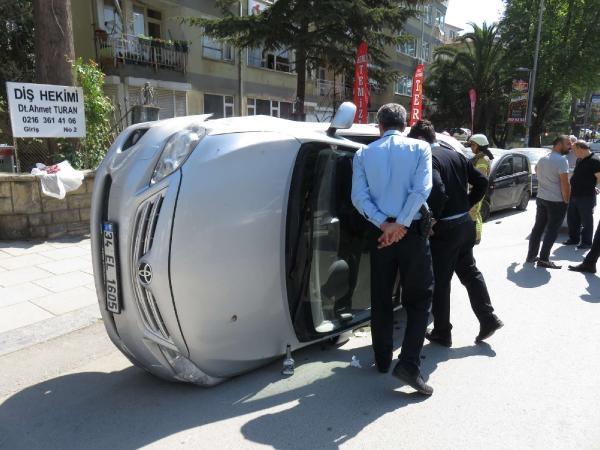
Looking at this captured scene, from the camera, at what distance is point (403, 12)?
14.6 meters

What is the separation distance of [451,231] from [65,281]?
4.15 meters

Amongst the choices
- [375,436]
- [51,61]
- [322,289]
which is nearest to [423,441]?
[375,436]

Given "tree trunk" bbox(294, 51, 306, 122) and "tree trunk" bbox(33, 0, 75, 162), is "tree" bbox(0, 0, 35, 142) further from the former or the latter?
"tree trunk" bbox(294, 51, 306, 122)

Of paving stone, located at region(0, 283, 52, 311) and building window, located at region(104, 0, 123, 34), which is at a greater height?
building window, located at region(104, 0, 123, 34)

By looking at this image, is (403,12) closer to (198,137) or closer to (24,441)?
(198,137)

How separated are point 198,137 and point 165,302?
3.03 feet

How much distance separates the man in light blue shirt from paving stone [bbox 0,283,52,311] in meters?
3.57

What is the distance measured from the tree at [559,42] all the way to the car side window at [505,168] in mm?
23248

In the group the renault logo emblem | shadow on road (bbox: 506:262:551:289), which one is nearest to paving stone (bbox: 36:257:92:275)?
the renault logo emblem

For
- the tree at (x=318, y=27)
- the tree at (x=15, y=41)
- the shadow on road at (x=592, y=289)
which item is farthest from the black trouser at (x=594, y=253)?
the tree at (x=15, y=41)

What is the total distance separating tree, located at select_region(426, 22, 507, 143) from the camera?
104ft

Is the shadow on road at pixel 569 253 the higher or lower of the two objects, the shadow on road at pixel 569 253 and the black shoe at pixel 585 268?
the lower

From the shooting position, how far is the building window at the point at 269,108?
74.4ft

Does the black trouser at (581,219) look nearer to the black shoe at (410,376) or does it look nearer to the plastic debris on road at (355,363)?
the plastic debris on road at (355,363)
